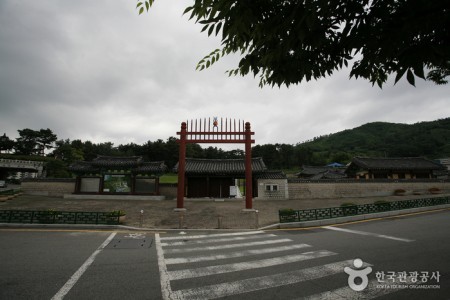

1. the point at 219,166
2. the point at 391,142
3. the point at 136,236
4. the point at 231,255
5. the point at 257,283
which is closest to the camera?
the point at 257,283

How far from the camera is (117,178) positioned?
2641 cm

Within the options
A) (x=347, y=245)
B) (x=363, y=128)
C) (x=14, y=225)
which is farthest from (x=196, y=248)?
(x=363, y=128)

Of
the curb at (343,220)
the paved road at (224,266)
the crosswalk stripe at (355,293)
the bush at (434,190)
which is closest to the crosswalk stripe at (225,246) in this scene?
the paved road at (224,266)

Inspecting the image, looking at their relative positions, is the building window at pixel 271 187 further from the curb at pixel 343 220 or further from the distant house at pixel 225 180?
the curb at pixel 343 220

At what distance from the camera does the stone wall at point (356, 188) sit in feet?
86.8

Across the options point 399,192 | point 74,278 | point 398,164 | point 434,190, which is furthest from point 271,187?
point 74,278

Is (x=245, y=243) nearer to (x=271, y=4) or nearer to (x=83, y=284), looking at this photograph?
(x=83, y=284)

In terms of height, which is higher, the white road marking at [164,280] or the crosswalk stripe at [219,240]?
the white road marking at [164,280]

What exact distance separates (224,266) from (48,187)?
3033 cm

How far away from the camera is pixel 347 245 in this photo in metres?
7.95

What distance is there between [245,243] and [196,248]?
6.65 feet
